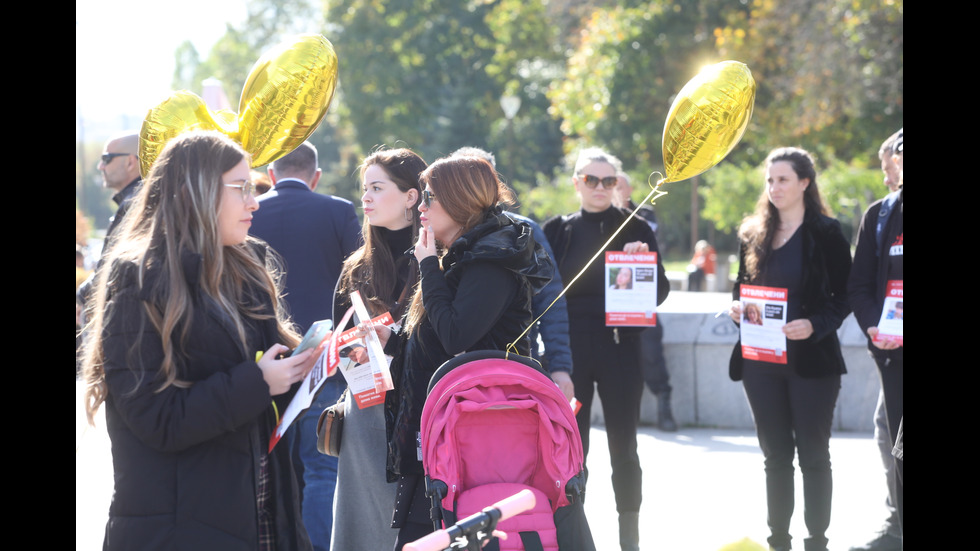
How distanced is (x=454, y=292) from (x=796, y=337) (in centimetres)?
220

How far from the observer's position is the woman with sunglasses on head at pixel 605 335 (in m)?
5.18

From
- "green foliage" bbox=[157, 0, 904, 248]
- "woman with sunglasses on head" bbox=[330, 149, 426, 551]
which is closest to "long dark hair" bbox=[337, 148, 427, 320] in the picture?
"woman with sunglasses on head" bbox=[330, 149, 426, 551]

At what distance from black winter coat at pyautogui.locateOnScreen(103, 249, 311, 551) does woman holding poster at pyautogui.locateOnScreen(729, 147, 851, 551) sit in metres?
2.95

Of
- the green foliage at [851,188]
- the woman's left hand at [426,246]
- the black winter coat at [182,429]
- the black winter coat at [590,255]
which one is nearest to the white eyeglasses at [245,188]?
the black winter coat at [182,429]

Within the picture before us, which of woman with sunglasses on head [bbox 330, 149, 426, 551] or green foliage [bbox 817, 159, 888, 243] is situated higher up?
green foliage [bbox 817, 159, 888, 243]

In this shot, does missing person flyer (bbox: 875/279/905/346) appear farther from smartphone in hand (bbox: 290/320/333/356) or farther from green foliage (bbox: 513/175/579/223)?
green foliage (bbox: 513/175/579/223)

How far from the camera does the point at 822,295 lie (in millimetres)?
4871

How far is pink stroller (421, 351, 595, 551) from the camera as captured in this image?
2865 millimetres

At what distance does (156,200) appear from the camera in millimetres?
2820

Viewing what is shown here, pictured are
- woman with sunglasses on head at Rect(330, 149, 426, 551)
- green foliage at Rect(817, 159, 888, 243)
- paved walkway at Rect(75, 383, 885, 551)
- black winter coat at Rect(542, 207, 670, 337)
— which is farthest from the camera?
green foliage at Rect(817, 159, 888, 243)
